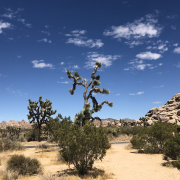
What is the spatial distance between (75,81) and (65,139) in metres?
14.3

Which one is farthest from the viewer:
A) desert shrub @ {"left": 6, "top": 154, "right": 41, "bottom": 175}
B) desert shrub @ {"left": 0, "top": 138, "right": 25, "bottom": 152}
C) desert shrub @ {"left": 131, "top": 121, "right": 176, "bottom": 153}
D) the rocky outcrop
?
the rocky outcrop

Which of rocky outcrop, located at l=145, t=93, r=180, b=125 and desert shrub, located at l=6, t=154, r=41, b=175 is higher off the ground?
rocky outcrop, located at l=145, t=93, r=180, b=125

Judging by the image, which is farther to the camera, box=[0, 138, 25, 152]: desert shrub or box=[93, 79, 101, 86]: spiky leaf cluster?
box=[93, 79, 101, 86]: spiky leaf cluster

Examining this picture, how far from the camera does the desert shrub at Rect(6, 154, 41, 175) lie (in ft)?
28.3

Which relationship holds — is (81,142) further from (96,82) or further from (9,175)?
(96,82)

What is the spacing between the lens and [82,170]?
8641 mm

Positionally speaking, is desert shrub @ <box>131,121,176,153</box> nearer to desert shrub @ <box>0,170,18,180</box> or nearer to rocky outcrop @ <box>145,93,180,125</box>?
desert shrub @ <box>0,170,18,180</box>

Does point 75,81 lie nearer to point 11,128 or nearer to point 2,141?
point 2,141

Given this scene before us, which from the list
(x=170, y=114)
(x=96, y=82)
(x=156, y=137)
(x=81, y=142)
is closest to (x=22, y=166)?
(x=81, y=142)

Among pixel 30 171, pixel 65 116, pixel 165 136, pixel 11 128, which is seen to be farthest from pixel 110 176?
pixel 11 128

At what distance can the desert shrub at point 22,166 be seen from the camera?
28.3 ft

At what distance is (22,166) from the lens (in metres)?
8.88

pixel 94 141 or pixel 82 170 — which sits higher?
pixel 94 141

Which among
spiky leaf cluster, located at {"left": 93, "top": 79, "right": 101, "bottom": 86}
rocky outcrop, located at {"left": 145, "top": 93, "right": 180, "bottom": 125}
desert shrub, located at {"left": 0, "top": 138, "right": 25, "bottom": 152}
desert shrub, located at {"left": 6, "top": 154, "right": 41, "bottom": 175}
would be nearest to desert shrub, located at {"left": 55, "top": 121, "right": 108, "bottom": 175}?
desert shrub, located at {"left": 6, "top": 154, "right": 41, "bottom": 175}
